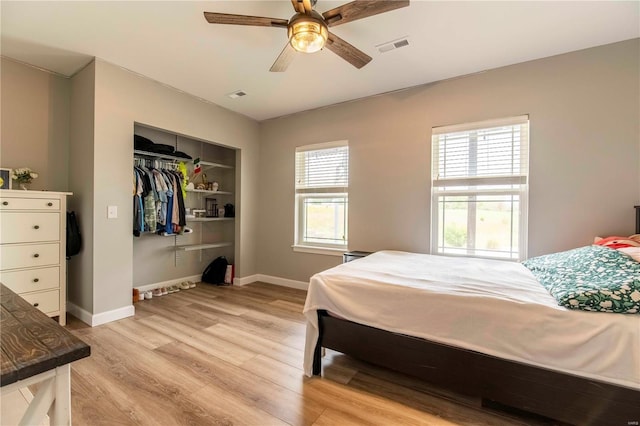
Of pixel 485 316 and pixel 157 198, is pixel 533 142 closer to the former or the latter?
pixel 485 316

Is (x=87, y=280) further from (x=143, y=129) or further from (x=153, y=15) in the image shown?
(x=153, y=15)

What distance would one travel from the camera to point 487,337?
1.48 metres

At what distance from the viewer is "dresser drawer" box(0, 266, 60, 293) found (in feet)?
7.68

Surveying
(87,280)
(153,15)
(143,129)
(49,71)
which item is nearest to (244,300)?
(87,280)

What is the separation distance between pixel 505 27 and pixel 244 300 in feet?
12.6

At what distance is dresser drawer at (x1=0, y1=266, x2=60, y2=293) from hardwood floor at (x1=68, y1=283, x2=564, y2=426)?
477mm

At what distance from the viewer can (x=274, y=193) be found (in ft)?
14.3

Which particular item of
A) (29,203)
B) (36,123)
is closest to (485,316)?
(29,203)

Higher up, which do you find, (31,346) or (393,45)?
(393,45)

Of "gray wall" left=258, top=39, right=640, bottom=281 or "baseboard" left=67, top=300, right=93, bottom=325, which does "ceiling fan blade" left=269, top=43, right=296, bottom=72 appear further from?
"baseboard" left=67, top=300, right=93, bottom=325

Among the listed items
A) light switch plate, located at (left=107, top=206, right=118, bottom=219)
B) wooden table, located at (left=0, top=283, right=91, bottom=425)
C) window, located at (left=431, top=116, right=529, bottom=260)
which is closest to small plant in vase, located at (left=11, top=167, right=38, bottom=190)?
light switch plate, located at (left=107, top=206, right=118, bottom=219)

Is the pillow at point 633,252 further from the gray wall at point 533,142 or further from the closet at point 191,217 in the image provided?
the closet at point 191,217

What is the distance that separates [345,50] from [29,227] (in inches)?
124

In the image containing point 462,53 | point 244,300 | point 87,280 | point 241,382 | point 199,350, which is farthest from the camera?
point 244,300
